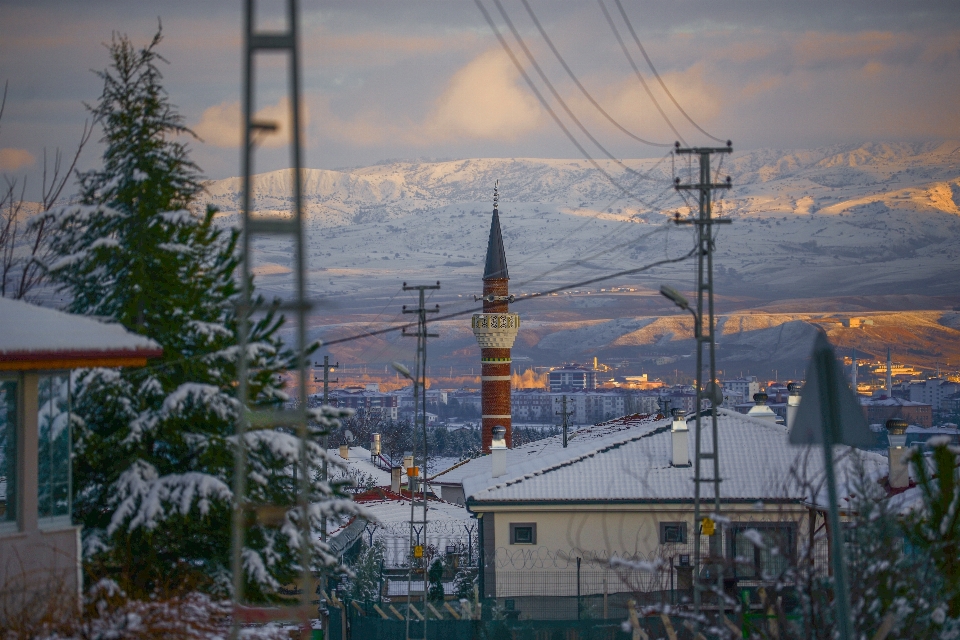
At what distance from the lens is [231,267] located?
55.3 feet

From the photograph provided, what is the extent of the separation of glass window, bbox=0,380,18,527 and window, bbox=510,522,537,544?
16656 mm

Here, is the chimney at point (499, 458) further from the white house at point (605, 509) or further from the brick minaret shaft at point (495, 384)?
the brick minaret shaft at point (495, 384)

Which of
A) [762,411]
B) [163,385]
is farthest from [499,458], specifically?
[163,385]

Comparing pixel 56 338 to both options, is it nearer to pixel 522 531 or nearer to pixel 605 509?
pixel 605 509

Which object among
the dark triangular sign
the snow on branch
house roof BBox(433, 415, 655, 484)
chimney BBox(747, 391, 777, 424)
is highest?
the dark triangular sign

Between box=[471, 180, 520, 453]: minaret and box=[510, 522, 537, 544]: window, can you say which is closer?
box=[510, 522, 537, 544]: window

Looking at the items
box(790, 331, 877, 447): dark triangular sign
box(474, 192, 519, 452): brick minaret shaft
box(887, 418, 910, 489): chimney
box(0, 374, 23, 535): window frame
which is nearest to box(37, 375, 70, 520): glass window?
box(0, 374, 23, 535): window frame

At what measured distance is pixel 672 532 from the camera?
78.9ft

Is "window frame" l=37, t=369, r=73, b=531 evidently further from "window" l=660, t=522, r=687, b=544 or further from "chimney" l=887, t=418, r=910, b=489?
"chimney" l=887, t=418, r=910, b=489

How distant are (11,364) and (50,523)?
1.53 meters

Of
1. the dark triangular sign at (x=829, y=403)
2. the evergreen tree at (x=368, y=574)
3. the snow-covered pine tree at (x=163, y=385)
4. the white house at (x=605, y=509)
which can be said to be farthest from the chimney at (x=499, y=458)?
the dark triangular sign at (x=829, y=403)

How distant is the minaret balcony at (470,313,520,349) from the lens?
65125mm

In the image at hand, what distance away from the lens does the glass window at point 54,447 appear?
10.4 meters

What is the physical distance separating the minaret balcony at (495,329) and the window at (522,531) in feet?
129
